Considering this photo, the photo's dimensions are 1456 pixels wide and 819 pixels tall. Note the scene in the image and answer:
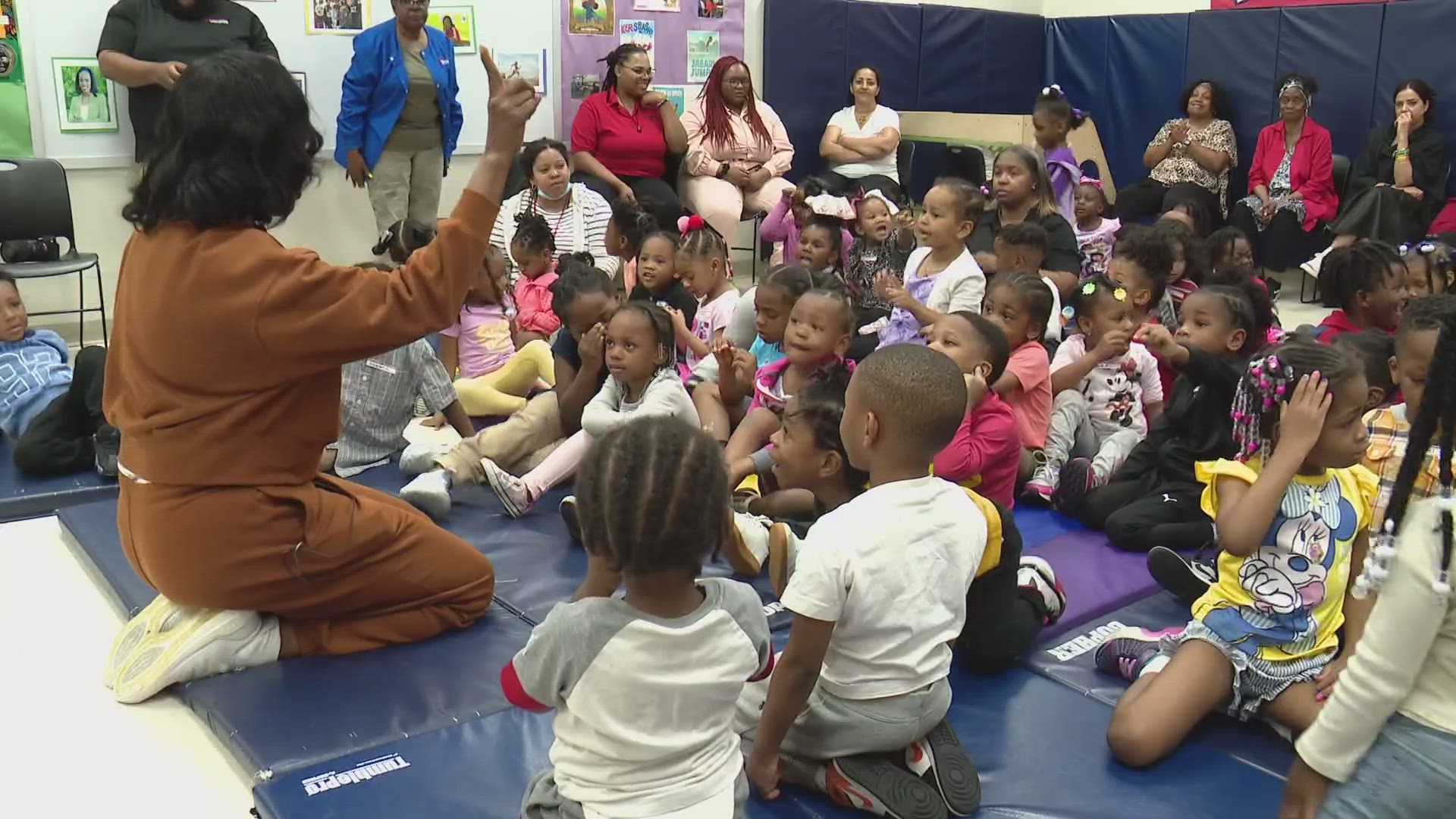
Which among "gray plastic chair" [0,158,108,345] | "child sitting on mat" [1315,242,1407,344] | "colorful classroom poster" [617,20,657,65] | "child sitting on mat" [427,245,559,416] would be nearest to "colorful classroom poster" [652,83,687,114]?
"colorful classroom poster" [617,20,657,65]

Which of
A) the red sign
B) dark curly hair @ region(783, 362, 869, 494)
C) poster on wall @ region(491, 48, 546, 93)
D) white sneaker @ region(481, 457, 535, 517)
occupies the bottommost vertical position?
white sneaker @ region(481, 457, 535, 517)

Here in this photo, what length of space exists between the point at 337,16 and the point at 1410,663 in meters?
6.75

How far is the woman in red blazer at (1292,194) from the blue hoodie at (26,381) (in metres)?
6.91

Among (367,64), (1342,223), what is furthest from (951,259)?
(1342,223)

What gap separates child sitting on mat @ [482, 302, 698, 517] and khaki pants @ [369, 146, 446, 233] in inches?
136

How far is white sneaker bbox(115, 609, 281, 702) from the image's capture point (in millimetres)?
2695

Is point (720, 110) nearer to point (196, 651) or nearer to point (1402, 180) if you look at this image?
point (1402, 180)

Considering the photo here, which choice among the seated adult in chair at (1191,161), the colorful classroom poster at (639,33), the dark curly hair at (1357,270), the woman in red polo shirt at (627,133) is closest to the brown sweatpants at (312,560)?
the dark curly hair at (1357,270)

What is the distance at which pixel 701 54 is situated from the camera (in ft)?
27.9

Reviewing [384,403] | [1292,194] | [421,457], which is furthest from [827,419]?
[1292,194]

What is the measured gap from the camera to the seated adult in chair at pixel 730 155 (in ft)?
24.9

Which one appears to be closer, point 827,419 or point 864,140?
point 827,419

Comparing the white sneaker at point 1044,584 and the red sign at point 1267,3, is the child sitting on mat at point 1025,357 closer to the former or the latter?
the white sneaker at point 1044,584

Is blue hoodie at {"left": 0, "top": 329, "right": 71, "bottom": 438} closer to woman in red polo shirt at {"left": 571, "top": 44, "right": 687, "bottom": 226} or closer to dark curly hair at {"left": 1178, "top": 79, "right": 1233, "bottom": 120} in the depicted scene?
woman in red polo shirt at {"left": 571, "top": 44, "right": 687, "bottom": 226}
